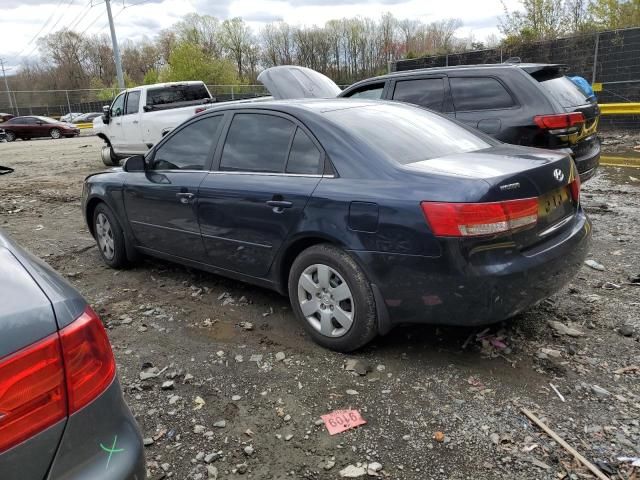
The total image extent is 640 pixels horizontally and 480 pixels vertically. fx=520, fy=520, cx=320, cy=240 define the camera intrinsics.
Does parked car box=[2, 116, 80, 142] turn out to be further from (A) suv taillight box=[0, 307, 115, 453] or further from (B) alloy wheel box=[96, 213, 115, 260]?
(A) suv taillight box=[0, 307, 115, 453]

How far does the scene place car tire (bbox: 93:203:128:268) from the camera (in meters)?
5.18

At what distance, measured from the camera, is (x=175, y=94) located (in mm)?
13109

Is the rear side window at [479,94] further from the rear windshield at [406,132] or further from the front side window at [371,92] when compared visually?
the rear windshield at [406,132]

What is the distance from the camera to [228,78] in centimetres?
5022

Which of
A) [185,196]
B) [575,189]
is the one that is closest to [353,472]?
[575,189]

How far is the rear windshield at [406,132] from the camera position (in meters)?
3.40

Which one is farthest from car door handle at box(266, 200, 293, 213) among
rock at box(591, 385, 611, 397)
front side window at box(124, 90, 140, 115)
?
front side window at box(124, 90, 140, 115)

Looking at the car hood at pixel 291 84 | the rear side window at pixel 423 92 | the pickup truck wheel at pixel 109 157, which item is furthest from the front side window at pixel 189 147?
the pickup truck wheel at pixel 109 157

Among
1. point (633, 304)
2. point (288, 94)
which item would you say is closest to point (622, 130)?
point (288, 94)

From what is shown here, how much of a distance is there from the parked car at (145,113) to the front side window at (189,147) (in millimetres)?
7573

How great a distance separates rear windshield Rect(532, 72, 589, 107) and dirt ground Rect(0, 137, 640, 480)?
2116 mm

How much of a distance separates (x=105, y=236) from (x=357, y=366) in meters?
3.40

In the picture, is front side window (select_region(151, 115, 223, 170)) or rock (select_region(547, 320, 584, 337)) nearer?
rock (select_region(547, 320, 584, 337))

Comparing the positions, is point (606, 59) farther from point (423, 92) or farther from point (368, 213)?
point (368, 213)
